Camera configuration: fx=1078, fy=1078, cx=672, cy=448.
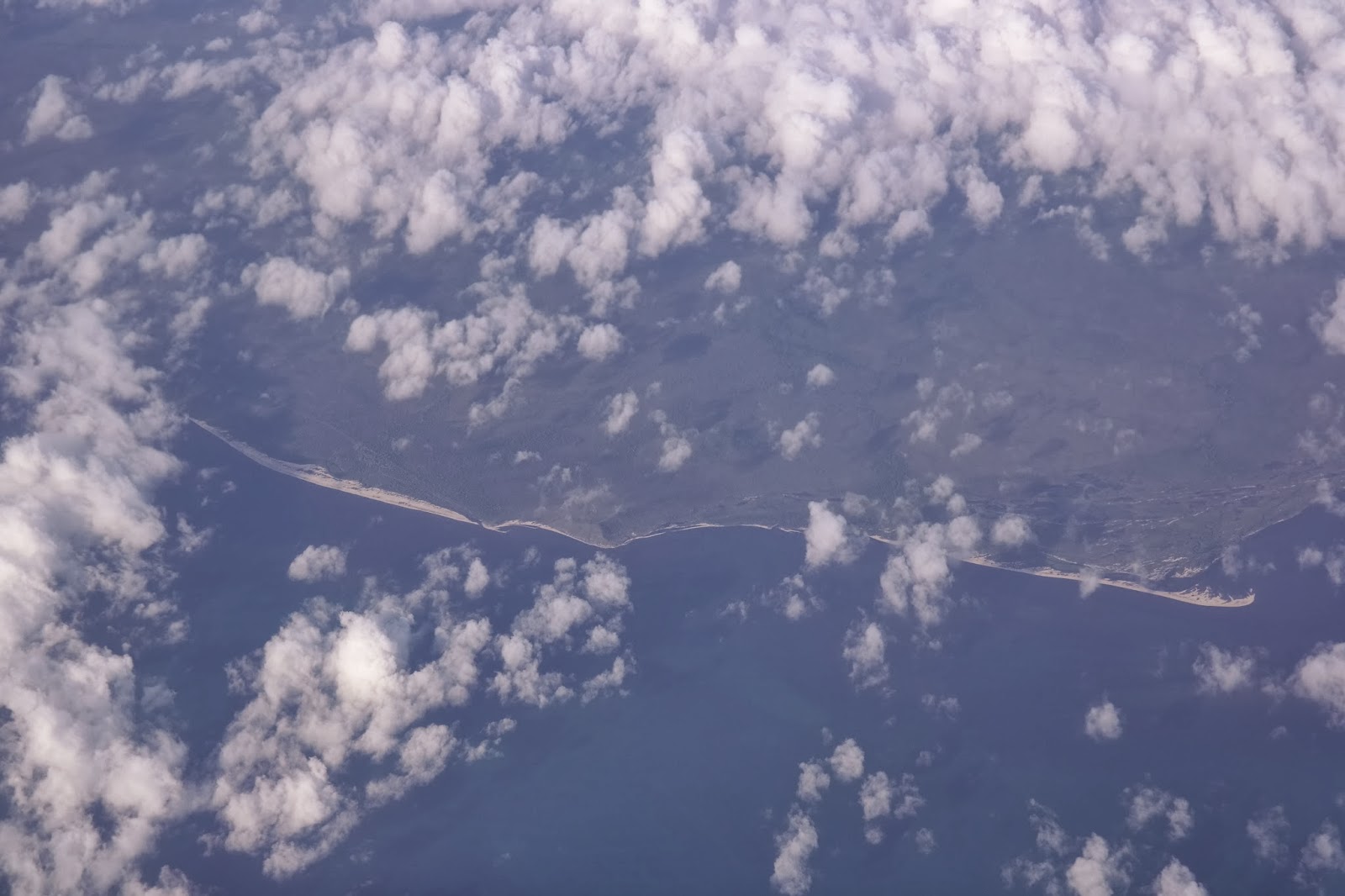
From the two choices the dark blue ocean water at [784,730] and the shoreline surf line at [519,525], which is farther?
the shoreline surf line at [519,525]

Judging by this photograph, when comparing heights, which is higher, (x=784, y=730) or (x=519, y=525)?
(x=519, y=525)

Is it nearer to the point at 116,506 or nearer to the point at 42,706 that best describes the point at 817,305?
the point at 116,506

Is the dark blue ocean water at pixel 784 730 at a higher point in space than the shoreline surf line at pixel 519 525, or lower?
lower

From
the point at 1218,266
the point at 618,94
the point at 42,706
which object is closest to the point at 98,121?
the point at 618,94

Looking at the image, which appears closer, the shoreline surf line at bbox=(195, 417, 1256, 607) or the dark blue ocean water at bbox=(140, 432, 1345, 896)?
the dark blue ocean water at bbox=(140, 432, 1345, 896)

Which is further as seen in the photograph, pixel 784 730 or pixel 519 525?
pixel 519 525
